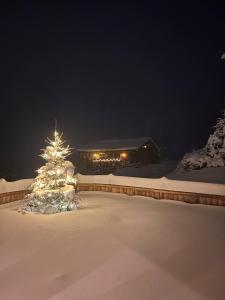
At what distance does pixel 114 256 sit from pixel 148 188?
9.26 m

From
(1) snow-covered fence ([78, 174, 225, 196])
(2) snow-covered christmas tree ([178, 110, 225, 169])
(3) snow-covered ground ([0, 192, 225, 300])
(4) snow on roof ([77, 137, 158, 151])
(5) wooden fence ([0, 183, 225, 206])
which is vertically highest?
(4) snow on roof ([77, 137, 158, 151])

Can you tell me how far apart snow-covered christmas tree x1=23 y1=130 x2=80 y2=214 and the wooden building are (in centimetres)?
2147

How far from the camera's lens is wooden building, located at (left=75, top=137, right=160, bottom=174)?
1455 inches

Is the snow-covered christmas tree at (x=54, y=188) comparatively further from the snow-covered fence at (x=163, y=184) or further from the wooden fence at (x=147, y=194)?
the snow-covered fence at (x=163, y=184)

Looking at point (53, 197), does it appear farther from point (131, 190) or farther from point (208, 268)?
point (208, 268)

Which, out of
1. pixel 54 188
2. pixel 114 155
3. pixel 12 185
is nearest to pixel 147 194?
pixel 54 188

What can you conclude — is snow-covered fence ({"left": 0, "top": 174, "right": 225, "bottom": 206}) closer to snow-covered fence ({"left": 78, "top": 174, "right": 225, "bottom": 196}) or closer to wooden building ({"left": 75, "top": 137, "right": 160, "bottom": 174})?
snow-covered fence ({"left": 78, "top": 174, "right": 225, "bottom": 196})

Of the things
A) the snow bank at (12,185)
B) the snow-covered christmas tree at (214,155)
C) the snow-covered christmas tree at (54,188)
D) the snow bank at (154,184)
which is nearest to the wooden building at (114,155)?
the snow-covered christmas tree at (214,155)

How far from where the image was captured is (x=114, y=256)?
22.2 feet

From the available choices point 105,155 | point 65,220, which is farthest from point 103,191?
point 105,155

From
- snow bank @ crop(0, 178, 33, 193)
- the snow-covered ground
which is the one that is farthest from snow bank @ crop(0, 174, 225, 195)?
the snow-covered ground

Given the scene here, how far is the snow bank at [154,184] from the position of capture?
1310 centimetres

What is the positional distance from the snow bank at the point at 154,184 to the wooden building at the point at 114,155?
1710cm

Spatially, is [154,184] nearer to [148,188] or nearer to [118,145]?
[148,188]
